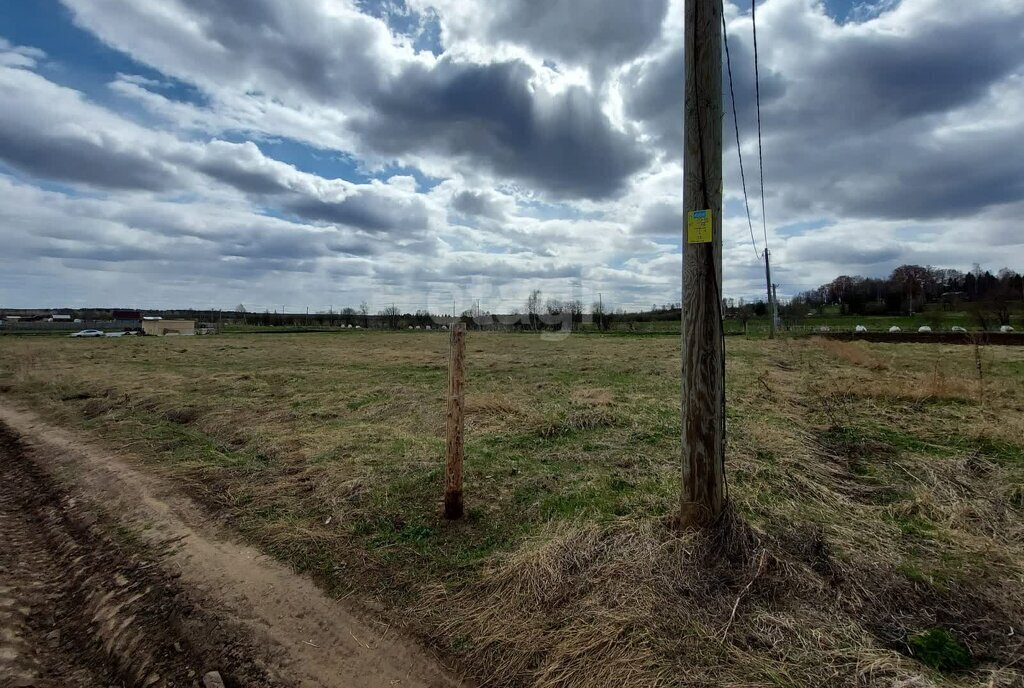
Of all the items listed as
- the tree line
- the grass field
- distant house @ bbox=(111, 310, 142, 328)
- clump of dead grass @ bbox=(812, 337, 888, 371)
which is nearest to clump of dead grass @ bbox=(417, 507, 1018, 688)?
the grass field

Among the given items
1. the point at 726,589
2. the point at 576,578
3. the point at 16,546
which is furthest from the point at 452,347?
the point at 16,546

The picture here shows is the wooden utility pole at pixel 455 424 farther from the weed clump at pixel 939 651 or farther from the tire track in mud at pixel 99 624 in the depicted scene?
the weed clump at pixel 939 651

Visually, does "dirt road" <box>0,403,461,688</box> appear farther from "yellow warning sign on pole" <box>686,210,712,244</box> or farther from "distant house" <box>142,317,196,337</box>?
"distant house" <box>142,317,196,337</box>

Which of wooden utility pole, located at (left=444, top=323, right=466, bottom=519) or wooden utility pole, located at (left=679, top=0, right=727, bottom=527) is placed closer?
wooden utility pole, located at (left=679, top=0, right=727, bottom=527)

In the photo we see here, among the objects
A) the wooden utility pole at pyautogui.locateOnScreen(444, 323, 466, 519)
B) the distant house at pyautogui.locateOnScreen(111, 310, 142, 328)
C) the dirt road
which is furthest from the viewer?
the distant house at pyautogui.locateOnScreen(111, 310, 142, 328)

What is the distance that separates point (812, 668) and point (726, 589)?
637 millimetres

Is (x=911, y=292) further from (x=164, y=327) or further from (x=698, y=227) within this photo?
(x=164, y=327)

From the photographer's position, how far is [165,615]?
3.22 m

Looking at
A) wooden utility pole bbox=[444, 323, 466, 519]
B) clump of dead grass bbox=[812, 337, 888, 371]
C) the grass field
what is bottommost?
the grass field

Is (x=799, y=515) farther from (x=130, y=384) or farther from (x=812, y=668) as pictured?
(x=130, y=384)

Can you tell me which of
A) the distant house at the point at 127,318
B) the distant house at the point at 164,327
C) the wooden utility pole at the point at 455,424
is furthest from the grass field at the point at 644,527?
the distant house at the point at 127,318

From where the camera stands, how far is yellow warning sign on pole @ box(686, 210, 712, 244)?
3.23 m

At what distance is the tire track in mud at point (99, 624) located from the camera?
275cm

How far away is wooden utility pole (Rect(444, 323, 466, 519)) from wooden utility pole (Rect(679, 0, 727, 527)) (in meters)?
1.84
